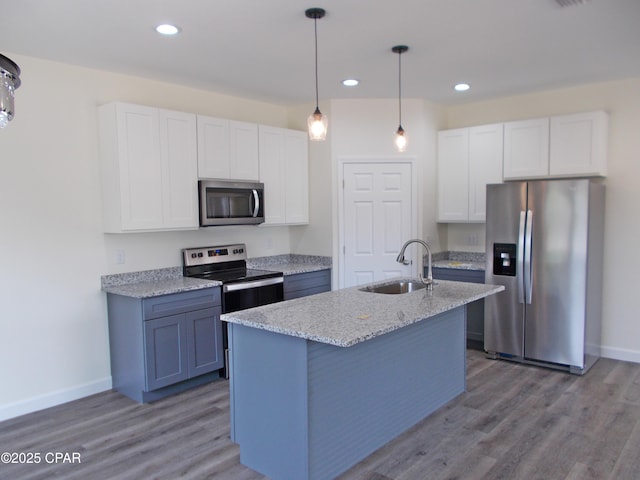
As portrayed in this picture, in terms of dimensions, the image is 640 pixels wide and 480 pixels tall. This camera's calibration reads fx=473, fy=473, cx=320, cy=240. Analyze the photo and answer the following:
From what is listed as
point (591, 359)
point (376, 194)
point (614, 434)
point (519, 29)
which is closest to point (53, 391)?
point (376, 194)

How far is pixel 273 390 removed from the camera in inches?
101

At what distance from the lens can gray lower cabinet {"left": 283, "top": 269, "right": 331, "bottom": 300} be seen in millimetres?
4781

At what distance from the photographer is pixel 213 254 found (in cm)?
465

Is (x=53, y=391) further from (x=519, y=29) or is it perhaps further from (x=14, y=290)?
(x=519, y=29)

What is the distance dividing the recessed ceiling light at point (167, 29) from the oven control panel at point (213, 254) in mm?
2024

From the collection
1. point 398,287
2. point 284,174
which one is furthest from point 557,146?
point 284,174

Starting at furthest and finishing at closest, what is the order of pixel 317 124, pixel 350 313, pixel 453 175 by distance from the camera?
pixel 453 175 → pixel 317 124 → pixel 350 313

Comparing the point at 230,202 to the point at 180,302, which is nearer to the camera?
the point at 180,302

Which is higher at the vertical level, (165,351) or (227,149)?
(227,149)

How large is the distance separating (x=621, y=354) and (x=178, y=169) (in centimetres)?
447

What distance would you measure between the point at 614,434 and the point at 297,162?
367 cm

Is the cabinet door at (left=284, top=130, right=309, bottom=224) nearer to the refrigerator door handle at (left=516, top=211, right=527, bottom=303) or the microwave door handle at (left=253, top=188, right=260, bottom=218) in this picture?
the microwave door handle at (left=253, top=188, right=260, bottom=218)

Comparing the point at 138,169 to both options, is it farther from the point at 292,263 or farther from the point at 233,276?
the point at 292,263

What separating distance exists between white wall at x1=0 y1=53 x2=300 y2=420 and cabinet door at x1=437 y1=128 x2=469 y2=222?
10.3 ft
